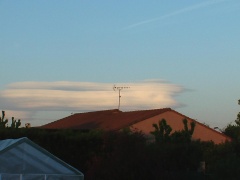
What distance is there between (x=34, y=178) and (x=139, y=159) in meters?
5.80

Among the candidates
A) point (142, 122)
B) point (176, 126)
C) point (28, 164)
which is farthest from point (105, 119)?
point (28, 164)

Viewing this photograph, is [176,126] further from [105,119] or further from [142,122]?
[105,119]

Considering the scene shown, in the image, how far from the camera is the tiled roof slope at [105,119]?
5143 cm

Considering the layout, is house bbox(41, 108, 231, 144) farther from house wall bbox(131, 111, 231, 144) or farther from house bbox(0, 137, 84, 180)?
house bbox(0, 137, 84, 180)

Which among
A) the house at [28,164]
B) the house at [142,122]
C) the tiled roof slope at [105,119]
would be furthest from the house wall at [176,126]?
the house at [28,164]

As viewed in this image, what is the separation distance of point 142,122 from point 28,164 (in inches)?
1233

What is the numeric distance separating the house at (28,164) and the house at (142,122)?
26.6 m

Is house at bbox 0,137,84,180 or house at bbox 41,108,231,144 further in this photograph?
house at bbox 41,108,231,144

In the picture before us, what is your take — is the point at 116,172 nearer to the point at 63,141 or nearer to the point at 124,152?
the point at 124,152

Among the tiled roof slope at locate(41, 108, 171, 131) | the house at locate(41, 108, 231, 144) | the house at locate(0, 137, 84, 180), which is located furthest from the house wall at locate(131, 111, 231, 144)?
the house at locate(0, 137, 84, 180)

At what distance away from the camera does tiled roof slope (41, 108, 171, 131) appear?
2025 inches

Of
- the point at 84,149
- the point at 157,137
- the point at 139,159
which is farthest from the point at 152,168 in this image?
the point at 157,137

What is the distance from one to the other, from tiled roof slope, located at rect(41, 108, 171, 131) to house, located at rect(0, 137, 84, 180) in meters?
27.8

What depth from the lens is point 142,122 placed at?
2007 inches
